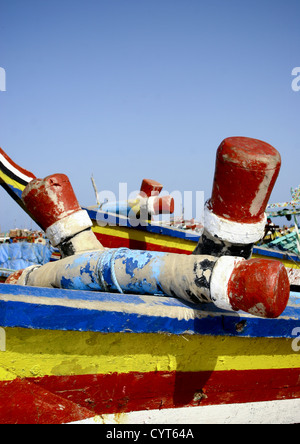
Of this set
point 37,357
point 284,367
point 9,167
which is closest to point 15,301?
point 37,357

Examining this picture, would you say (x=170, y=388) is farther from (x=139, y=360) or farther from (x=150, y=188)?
(x=150, y=188)

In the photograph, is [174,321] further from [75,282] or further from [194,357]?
[75,282]

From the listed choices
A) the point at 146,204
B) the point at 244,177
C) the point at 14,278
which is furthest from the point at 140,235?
the point at 244,177

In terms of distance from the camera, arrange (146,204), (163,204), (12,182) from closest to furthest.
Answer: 1. (12,182)
2. (163,204)
3. (146,204)

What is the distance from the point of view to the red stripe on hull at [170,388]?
165cm

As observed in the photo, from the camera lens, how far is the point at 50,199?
8.05 feet

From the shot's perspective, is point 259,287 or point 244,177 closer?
point 259,287

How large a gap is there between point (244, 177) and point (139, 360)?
1012 millimetres

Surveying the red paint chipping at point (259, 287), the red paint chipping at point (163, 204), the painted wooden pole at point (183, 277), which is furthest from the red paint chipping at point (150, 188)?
the red paint chipping at point (259, 287)

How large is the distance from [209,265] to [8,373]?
3.23 ft

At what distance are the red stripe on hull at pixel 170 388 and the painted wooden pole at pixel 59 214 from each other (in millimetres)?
988

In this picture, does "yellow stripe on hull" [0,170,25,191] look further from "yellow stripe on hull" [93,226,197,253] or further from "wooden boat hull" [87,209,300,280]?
"yellow stripe on hull" [93,226,197,253]

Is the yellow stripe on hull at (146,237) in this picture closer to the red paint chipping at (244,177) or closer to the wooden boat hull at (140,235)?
the wooden boat hull at (140,235)

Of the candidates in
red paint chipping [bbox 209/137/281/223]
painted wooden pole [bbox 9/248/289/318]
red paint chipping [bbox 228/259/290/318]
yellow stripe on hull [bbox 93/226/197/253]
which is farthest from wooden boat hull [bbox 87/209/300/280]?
red paint chipping [bbox 228/259/290/318]
